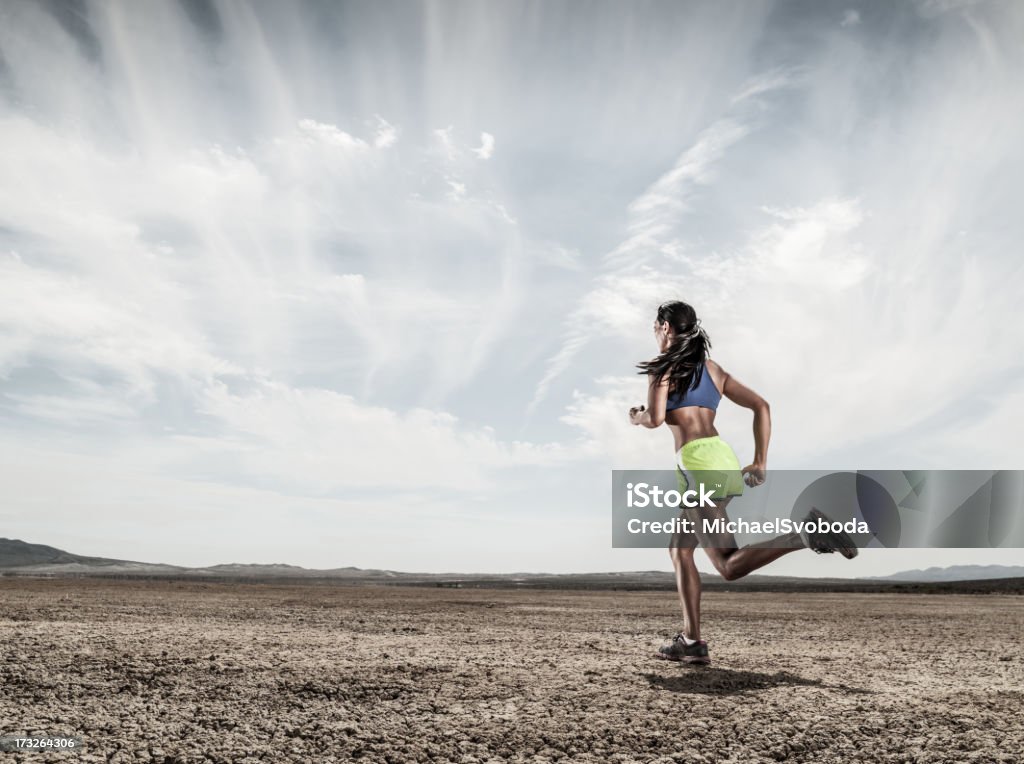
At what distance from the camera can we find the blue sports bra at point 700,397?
14.9 ft

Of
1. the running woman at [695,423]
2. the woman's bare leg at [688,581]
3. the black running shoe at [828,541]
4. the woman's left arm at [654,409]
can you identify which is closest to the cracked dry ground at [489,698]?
the woman's bare leg at [688,581]

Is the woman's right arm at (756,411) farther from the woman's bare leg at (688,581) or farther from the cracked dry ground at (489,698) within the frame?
the cracked dry ground at (489,698)

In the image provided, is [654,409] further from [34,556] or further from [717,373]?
[34,556]

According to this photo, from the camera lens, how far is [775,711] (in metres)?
3.49

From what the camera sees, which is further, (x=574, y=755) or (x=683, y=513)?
(x=683, y=513)

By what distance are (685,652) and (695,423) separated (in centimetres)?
147

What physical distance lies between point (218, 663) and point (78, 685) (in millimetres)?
721

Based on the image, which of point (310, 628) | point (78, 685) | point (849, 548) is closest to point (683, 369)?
point (849, 548)

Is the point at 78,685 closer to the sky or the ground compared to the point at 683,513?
closer to the ground

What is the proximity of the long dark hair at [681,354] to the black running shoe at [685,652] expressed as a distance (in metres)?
1.63

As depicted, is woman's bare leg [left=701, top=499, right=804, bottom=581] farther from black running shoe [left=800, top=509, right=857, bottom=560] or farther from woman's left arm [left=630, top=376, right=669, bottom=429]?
woman's left arm [left=630, top=376, right=669, bottom=429]

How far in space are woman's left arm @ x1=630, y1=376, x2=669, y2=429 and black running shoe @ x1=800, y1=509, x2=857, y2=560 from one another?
38.7 inches

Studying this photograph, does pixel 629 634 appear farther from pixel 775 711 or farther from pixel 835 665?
pixel 775 711

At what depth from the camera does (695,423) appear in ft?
14.9
